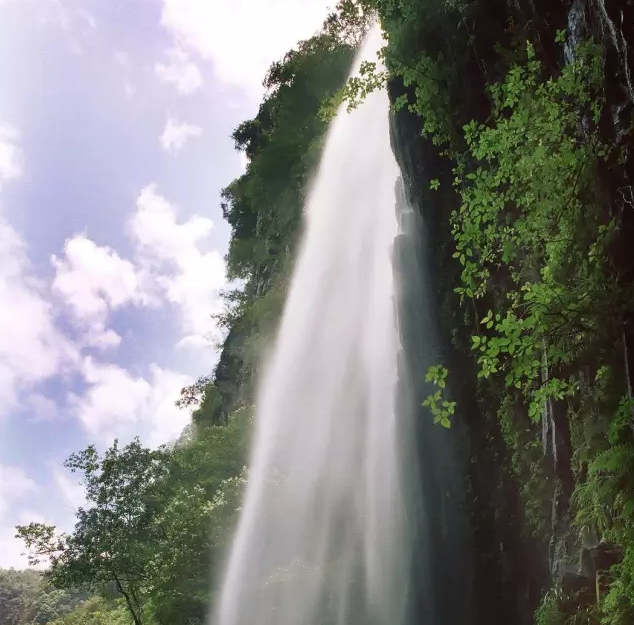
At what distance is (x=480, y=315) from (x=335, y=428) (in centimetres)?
1033

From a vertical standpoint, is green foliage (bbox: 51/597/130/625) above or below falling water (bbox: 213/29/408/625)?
below

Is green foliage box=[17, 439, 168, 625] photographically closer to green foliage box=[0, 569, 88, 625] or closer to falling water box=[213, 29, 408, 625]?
falling water box=[213, 29, 408, 625]

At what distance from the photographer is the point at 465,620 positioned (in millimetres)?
9219

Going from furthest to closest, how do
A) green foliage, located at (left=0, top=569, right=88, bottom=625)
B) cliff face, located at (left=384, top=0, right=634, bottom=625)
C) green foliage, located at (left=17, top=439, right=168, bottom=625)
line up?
green foliage, located at (left=0, top=569, right=88, bottom=625), green foliage, located at (left=17, top=439, right=168, bottom=625), cliff face, located at (left=384, top=0, right=634, bottom=625)

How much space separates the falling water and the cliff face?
3593 millimetres

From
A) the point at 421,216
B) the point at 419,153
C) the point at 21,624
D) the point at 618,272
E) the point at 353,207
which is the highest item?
the point at 353,207

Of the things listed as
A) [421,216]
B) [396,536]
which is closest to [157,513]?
[396,536]

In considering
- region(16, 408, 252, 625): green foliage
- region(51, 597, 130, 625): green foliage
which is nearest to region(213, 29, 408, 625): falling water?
region(16, 408, 252, 625): green foliage

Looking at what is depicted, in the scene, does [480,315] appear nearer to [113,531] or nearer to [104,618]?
[113,531]

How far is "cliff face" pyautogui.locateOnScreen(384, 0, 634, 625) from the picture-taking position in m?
4.51

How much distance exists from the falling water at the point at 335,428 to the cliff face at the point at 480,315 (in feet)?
11.8

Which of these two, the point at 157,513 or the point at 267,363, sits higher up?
the point at 267,363

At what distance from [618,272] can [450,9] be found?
291 inches

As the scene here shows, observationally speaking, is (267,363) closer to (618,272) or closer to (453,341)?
(453,341)
